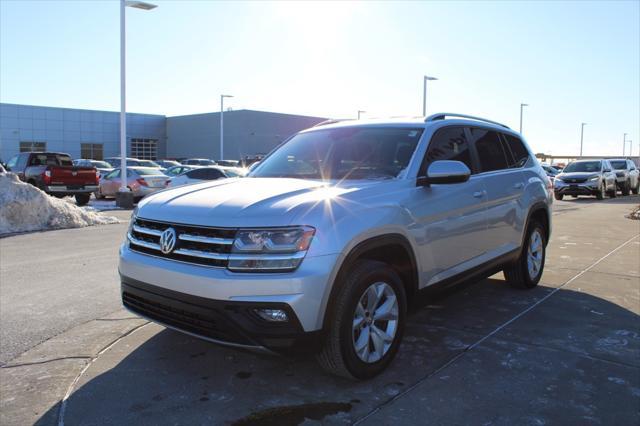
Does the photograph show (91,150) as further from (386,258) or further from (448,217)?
(386,258)

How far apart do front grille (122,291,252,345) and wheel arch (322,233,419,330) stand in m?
0.58

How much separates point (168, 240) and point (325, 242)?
1.04 meters

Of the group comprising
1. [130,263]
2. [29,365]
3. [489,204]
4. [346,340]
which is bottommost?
[29,365]

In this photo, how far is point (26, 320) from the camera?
5.08 meters

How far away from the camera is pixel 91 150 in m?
61.9

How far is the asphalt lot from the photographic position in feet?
10.6

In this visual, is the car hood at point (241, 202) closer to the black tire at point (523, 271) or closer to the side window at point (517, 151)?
the side window at point (517, 151)

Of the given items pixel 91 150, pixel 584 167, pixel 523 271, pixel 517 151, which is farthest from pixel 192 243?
pixel 91 150

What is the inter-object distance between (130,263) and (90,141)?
63.8 metres

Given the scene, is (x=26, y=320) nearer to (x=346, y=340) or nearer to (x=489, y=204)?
(x=346, y=340)

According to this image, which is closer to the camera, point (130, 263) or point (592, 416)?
point (592, 416)

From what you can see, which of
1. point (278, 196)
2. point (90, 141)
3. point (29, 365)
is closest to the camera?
point (278, 196)

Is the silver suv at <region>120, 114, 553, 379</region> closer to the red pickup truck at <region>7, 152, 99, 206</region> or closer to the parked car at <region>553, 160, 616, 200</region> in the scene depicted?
the red pickup truck at <region>7, 152, 99, 206</region>

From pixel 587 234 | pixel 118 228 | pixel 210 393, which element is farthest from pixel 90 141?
pixel 210 393
